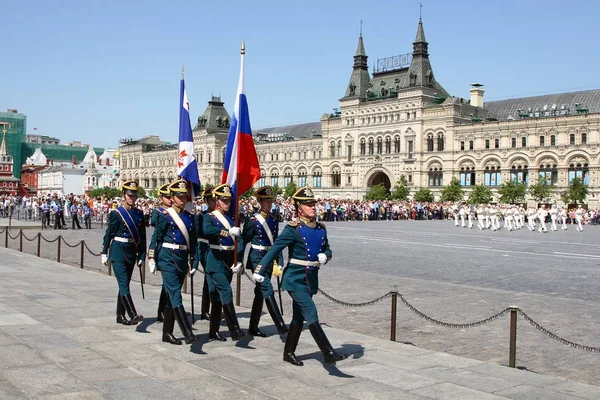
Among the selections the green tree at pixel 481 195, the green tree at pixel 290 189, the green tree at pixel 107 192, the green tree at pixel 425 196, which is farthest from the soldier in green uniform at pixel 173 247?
the green tree at pixel 107 192

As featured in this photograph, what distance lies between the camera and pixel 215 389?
18.4 feet

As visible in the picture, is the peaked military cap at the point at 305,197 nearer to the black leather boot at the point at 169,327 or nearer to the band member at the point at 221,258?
the band member at the point at 221,258

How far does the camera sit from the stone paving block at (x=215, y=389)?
5434 millimetres

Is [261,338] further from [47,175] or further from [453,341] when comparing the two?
[47,175]

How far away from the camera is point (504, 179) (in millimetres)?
64875

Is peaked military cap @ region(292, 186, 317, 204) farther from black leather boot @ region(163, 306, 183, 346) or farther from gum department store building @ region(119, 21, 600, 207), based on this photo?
gum department store building @ region(119, 21, 600, 207)

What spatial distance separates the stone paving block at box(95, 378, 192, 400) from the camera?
5.34m

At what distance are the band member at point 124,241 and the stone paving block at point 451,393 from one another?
13.6ft

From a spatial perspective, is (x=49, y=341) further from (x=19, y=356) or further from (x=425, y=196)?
(x=425, y=196)

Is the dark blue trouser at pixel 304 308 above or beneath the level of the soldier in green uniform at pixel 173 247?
beneath

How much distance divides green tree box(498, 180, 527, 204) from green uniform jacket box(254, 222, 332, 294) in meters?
55.4

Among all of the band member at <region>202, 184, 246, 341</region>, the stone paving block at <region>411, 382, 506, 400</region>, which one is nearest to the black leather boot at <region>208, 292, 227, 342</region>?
the band member at <region>202, 184, 246, 341</region>

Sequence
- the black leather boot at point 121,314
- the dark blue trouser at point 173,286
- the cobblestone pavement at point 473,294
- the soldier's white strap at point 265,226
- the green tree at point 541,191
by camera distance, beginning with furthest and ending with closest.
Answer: the green tree at point 541,191 → the black leather boot at point 121,314 → the soldier's white strap at point 265,226 → the cobblestone pavement at point 473,294 → the dark blue trouser at point 173,286

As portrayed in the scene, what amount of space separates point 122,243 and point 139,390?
3.35 meters
